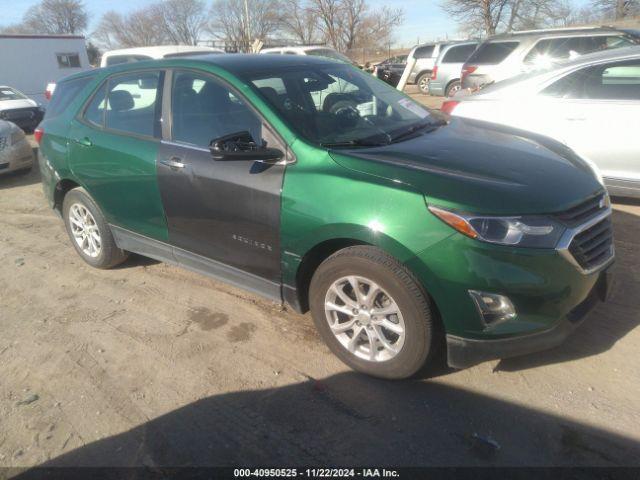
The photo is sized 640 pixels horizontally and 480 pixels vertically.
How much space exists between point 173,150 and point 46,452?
1.98 meters

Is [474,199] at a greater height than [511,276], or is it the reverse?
[474,199]

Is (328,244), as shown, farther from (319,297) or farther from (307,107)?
(307,107)

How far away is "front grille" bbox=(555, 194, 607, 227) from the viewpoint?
251cm

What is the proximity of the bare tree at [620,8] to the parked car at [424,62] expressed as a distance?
26.4 meters

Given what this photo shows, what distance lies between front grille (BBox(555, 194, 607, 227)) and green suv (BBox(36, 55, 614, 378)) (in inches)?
0.7

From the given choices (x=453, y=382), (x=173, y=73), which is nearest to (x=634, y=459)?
(x=453, y=382)

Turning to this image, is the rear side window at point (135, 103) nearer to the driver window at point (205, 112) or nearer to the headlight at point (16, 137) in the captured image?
the driver window at point (205, 112)

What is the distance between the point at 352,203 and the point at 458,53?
13596 mm

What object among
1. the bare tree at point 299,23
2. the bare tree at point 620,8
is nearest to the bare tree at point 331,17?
the bare tree at point 299,23

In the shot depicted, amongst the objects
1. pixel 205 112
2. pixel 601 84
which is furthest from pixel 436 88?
pixel 205 112

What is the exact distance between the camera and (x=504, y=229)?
93.8 inches

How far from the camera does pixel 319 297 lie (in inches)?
116

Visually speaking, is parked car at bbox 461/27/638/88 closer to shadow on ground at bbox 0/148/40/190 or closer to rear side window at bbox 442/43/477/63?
rear side window at bbox 442/43/477/63

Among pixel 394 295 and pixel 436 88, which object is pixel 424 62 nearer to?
pixel 436 88
